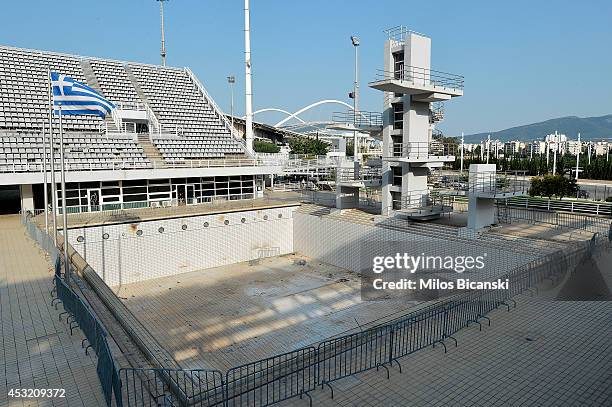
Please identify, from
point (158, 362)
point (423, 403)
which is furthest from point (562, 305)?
point (158, 362)

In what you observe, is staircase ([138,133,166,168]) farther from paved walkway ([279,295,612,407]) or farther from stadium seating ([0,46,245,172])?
paved walkway ([279,295,612,407])

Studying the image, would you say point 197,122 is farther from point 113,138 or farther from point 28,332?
point 28,332

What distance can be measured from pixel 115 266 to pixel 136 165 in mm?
6946

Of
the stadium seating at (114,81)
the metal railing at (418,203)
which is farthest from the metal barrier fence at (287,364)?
the stadium seating at (114,81)

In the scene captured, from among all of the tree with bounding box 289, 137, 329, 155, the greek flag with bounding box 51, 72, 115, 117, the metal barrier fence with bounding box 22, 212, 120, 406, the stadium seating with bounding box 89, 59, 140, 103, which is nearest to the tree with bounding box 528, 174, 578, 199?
the greek flag with bounding box 51, 72, 115, 117

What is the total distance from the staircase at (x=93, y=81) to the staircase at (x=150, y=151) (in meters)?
1.80

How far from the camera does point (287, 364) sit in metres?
7.59

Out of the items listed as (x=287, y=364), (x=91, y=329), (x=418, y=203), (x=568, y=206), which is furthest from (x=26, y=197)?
(x=568, y=206)

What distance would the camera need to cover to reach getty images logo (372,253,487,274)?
678 inches

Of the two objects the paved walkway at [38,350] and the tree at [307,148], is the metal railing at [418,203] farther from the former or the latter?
the tree at [307,148]

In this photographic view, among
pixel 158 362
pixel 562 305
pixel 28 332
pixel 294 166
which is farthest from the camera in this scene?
pixel 294 166

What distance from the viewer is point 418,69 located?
19.9m

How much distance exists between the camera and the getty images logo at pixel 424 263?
17.2 metres

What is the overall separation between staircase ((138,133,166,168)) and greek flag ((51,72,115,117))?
1245cm
